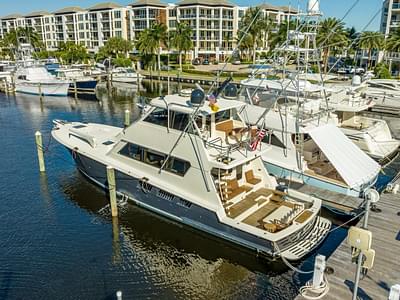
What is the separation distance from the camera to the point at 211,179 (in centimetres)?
1373

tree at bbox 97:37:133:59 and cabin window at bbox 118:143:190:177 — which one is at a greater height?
tree at bbox 97:37:133:59

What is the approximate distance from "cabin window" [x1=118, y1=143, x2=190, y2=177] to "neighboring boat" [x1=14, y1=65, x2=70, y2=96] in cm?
3359

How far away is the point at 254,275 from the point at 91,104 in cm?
3515

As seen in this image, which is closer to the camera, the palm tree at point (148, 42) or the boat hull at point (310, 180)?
the boat hull at point (310, 180)

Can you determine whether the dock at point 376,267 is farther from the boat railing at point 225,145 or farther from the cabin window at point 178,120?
the cabin window at point 178,120

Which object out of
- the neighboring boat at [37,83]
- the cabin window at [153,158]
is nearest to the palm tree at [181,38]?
the neighboring boat at [37,83]

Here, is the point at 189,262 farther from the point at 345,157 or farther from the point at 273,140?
the point at 345,157

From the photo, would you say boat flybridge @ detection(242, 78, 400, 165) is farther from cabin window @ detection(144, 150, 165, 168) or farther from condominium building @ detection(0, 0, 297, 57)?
condominium building @ detection(0, 0, 297, 57)

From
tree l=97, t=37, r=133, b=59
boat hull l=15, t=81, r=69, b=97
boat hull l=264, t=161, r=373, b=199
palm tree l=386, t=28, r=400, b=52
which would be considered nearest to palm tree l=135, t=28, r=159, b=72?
tree l=97, t=37, r=133, b=59

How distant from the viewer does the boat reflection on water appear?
12.0m

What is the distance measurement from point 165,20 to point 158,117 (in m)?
78.8

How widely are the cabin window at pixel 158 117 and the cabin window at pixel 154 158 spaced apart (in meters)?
1.22

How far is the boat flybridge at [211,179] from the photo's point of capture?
13.1 m

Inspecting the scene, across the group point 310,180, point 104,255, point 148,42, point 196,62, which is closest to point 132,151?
point 104,255
